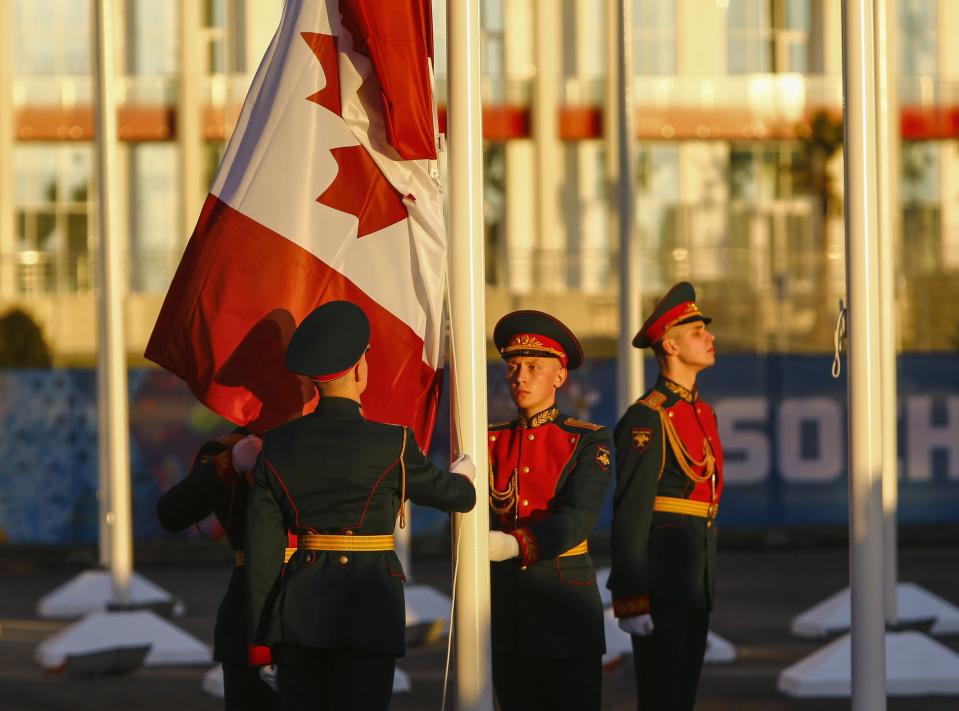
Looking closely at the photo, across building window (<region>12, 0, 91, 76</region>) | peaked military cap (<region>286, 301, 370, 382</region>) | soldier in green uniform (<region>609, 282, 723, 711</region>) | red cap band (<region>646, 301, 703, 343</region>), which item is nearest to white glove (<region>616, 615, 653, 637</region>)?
soldier in green uniform (<region>609, 282, 723, 711</region>)

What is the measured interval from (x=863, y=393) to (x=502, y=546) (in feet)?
6.05

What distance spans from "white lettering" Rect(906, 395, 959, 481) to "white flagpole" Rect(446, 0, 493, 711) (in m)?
14.7

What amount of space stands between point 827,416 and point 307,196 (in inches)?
560

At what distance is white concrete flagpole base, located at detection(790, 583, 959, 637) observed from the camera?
43.7 ft

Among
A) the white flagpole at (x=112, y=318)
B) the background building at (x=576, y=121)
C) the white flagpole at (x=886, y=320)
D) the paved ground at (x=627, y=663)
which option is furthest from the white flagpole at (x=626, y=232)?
the background building at (x=576, y=121)

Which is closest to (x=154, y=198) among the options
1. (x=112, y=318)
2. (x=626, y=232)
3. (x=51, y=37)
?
(x=51, y=37)

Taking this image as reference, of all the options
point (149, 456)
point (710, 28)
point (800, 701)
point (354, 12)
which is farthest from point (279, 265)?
point (710, 28)

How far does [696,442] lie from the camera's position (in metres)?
7.56

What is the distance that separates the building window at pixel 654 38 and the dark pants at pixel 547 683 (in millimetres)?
30115

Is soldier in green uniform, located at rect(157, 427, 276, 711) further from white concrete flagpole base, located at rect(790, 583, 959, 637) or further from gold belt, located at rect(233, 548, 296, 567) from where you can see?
white concrete flagpole base, located at rect(790, 583, 959, 637)

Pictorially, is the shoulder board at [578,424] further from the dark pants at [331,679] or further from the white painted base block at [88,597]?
the white painted base block at [88,597]

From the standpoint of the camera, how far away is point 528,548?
20.4 feet

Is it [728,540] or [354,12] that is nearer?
[354,12]

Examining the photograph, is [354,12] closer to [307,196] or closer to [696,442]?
[307,196]
